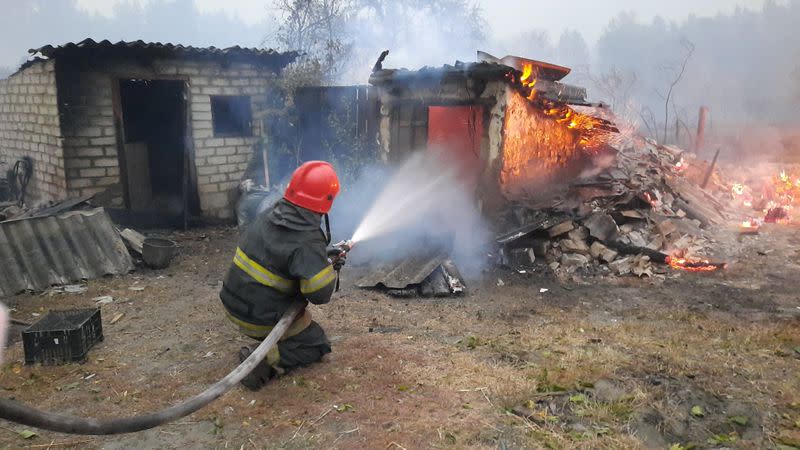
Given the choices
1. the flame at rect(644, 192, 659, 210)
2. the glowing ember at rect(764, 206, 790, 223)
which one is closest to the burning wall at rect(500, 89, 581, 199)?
the flame at rect(644, 192, 659, 210)

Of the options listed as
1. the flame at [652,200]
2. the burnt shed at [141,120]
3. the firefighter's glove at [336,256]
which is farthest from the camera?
the flame at [652,200]

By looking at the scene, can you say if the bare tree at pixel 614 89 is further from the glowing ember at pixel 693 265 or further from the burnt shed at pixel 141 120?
the burnt shed at pixel 141 120

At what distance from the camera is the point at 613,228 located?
9.45m

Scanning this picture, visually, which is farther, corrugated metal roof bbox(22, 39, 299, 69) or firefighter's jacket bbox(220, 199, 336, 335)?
corrugated metal roof bbox(22, 39, 299, 69)

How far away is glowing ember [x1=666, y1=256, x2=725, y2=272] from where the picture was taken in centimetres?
904

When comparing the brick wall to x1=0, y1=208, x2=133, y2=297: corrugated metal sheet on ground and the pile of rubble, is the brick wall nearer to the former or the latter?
x1=0, y1=208, x2=133, y2=297: corrugated metal sheet on ground

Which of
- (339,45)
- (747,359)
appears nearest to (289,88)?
(339,45)

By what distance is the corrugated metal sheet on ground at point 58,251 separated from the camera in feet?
24.8

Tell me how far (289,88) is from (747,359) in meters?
10.8

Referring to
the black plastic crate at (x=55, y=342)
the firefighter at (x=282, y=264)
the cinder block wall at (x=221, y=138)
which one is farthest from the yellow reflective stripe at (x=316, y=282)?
the cinder block wall at (x=221, y=138)

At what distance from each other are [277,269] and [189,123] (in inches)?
325

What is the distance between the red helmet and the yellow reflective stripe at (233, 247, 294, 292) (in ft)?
2.09

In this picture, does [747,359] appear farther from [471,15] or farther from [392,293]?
[471,15]

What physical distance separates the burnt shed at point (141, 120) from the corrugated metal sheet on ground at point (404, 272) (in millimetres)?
5382
